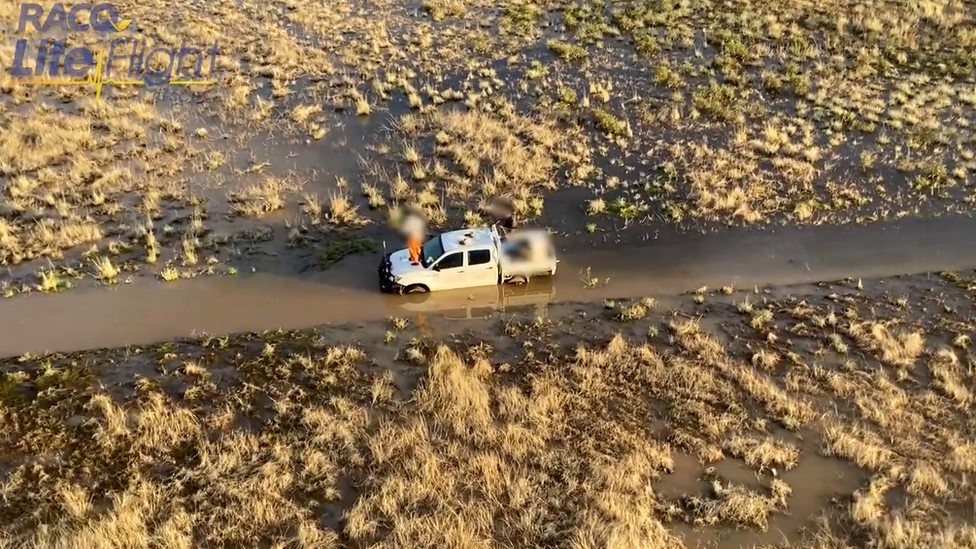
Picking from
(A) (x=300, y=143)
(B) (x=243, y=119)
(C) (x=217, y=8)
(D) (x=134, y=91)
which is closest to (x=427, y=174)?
(A) (x=300, y=143)

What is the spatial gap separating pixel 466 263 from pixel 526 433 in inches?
189

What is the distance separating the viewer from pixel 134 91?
2609 centimetres

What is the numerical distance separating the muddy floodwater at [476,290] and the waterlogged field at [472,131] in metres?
0.63

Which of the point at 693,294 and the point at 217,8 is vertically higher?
the point at 217,8

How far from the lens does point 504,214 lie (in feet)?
63.9

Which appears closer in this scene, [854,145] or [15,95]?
[854,145]

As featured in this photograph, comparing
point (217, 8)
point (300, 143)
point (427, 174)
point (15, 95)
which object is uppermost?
point (217, 8)

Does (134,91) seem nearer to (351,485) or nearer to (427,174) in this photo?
(427,174)

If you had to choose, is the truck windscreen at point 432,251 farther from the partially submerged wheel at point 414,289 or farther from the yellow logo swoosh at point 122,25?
the yellow logo swoosh at point 122,25

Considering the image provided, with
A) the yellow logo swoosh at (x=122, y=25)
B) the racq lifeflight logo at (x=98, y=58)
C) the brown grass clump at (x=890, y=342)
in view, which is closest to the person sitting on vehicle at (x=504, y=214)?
the brown grass clump at (x=890, y=342)

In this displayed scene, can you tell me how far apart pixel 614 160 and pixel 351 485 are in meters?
13.8

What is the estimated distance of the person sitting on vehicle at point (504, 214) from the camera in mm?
18828

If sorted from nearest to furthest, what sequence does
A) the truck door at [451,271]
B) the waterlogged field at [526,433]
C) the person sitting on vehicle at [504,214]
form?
the waterlogged field at [526,433] < the truck door at [451,271] < the person sitting on vehicle at [504,214]

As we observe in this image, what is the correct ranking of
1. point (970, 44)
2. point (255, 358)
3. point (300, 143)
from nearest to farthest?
point (255, 358) < point (300, 143) < point (970, 44)
